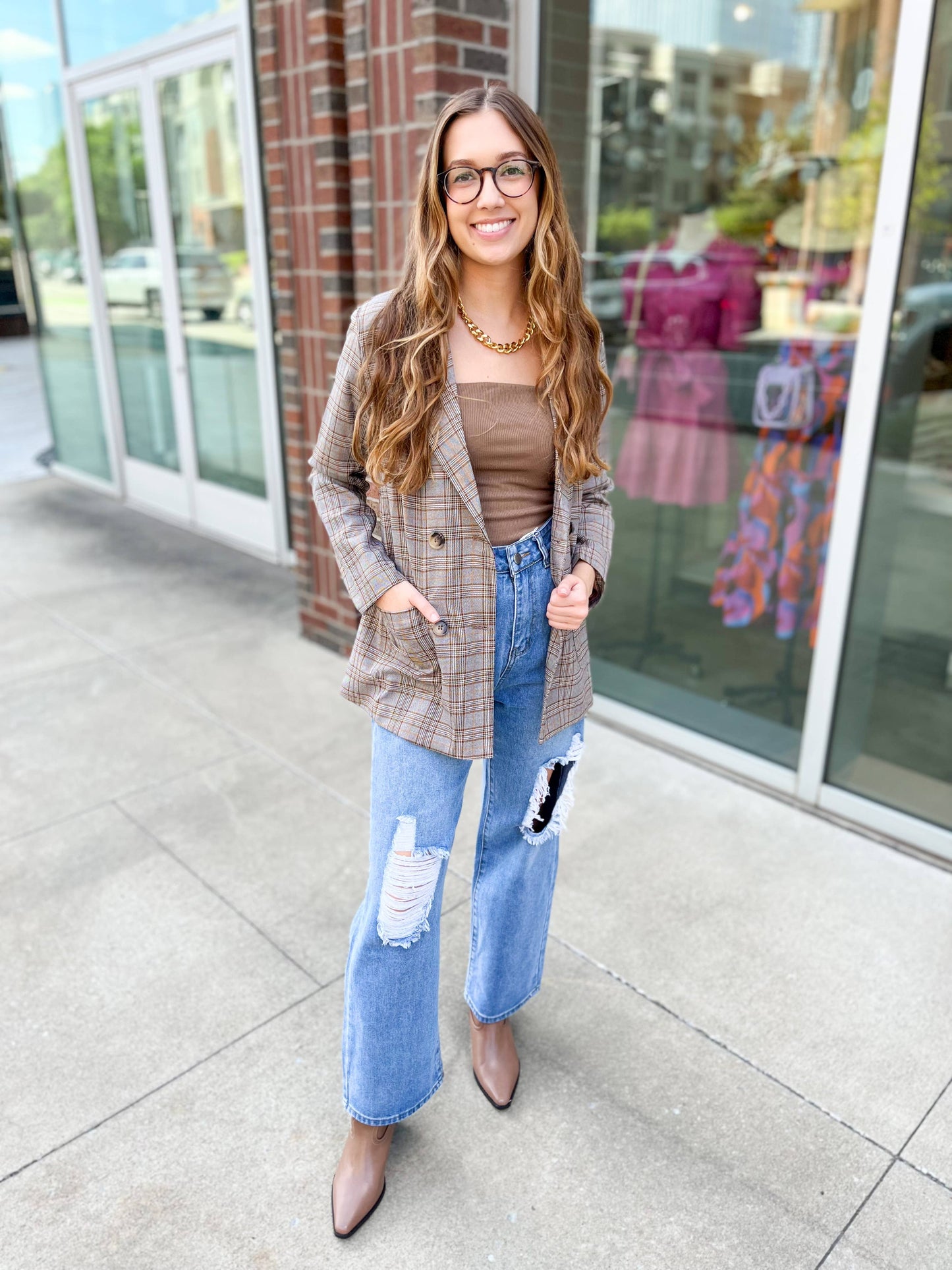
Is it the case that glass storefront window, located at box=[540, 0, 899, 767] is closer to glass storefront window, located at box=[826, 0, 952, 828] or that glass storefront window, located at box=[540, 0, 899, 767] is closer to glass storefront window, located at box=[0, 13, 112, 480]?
glass storefront window, located at box=[826, 0, 952, 828]

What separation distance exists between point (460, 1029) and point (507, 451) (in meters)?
1.38

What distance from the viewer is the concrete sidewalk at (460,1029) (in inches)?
72.2

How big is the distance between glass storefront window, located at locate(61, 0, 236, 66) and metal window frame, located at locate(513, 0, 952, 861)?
8.86 feet

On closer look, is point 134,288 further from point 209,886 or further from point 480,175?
point 480,175

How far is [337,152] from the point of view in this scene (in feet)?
Answer: 12.1

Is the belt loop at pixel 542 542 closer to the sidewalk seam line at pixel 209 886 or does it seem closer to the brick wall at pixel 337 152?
the sidewalk seam line at pixel 209 886

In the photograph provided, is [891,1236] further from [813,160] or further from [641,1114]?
[813,160]

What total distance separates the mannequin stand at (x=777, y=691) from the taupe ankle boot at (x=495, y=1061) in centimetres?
177

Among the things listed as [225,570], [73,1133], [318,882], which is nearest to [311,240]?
[225,570]

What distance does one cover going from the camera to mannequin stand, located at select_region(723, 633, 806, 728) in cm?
350

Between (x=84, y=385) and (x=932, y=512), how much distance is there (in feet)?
20.1

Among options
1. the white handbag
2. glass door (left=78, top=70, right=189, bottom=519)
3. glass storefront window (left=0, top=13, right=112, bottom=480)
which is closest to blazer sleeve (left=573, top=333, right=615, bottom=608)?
the white handbag

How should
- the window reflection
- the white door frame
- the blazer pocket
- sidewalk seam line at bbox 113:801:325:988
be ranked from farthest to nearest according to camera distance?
the window reflection → the white door frame → sidewalk seam line at bbox 113:801:325:988 → the blazer pocket

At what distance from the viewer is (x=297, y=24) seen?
3713 mm
